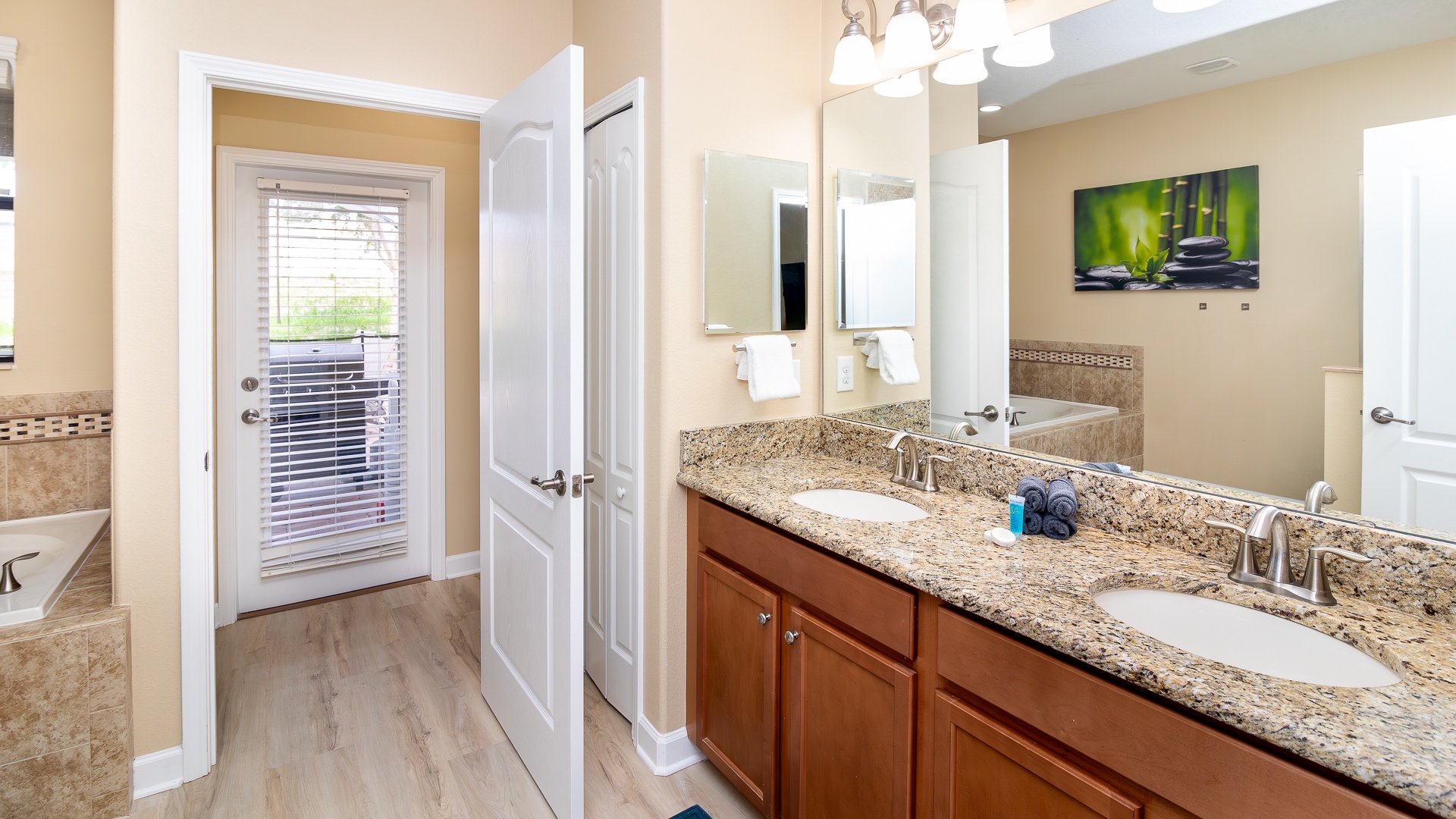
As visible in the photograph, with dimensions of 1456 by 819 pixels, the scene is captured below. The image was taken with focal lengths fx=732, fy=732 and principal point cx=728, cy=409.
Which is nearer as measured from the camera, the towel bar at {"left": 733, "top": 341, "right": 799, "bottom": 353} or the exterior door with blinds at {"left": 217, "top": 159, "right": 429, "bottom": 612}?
the towel bar at {"left": 733, "top": 341, "right": 799, "bottom": 353}

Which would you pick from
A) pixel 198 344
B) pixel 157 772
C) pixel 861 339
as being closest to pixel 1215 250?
pixel 861 339

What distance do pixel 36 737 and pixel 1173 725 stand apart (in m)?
2.53

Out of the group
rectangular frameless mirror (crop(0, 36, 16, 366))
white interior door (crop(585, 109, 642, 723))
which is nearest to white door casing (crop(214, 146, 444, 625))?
rectangular frameless mirror (crop(0, 36, 16, 366))

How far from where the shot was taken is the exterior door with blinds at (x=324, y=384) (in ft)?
10.3

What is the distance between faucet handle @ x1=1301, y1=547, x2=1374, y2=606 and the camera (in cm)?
119

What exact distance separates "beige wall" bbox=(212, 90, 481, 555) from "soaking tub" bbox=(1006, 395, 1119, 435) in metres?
2.24

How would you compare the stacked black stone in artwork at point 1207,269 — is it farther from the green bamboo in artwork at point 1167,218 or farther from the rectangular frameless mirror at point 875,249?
the rectangular frameless mirror at point 875,249

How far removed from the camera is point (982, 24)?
175 centimetres

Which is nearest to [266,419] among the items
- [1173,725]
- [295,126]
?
[295,126]

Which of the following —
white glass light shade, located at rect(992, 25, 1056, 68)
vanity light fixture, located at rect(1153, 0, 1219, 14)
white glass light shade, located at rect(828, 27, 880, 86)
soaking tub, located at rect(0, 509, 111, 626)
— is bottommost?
soaking tub, located at rect(0, 509, 111, 626)

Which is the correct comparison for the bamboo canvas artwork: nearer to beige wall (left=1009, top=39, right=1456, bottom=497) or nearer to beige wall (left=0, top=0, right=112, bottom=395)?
beige wall (left=1009, top=39, right=1456, bottom=497)

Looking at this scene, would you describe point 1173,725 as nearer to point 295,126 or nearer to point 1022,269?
point 1022,269

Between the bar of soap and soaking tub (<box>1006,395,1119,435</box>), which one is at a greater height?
soaking tub (<box>1006,395,1119,435</box>)

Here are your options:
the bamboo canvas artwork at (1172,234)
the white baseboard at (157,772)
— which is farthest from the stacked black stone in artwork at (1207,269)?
the white baseboard at (157,772)
